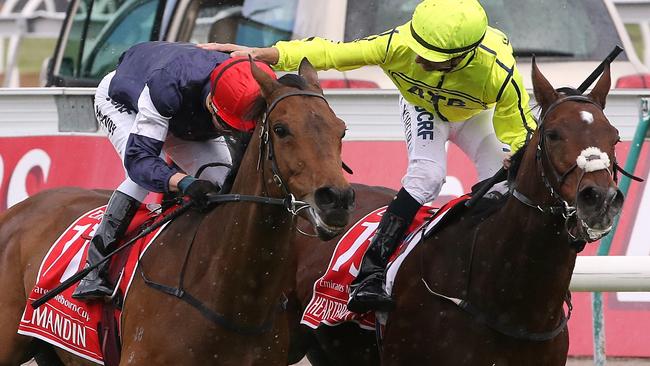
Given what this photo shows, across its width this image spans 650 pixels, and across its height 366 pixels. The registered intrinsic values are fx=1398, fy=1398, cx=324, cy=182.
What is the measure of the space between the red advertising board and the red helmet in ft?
10.3

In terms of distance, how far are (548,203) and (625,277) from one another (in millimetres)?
1285

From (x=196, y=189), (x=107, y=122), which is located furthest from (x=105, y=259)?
(x=107, y=122)

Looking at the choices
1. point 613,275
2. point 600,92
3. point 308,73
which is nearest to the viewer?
point 308,73

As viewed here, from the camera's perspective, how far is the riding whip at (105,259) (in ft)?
18.3

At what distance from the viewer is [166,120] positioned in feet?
18.2

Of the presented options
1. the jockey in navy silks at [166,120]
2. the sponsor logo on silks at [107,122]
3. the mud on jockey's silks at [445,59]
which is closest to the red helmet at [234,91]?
the jockey in navy silks at [166,120]

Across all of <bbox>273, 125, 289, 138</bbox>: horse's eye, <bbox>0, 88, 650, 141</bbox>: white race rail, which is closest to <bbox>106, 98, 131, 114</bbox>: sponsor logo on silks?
<bbox>273, 125, 289, 138</bbox>: horse's eye

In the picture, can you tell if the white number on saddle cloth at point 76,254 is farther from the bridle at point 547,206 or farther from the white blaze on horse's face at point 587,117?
the white blaze on horse's face at point 587,117

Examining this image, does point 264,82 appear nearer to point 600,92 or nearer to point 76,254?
point 600,92

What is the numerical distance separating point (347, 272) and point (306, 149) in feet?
5.08

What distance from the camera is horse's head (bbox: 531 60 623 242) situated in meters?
4.93

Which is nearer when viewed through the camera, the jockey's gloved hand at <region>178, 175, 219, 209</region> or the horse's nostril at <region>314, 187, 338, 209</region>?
the horse's nostril at <region>314, 187, 338, 209</region>

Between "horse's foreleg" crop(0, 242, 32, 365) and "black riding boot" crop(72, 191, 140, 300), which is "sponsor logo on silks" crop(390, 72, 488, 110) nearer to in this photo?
"black riding boot" crop(72, 191, 140, 300)

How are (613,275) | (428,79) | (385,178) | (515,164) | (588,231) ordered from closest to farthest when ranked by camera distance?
(588,231)
(515,164)
(428,79)
(613,275)
(385,178)
